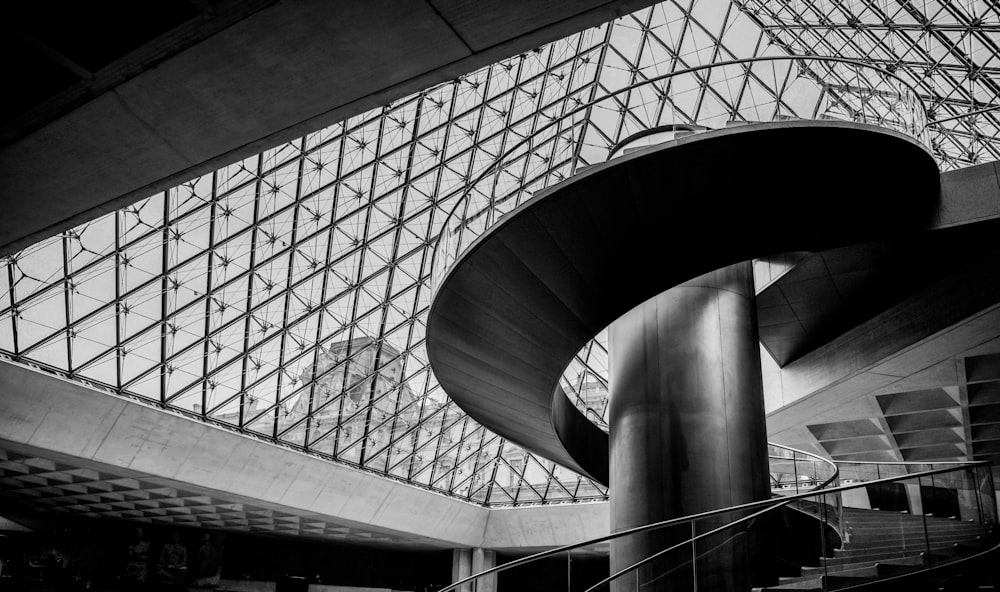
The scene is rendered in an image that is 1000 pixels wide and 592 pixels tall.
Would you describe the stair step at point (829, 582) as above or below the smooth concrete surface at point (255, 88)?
below

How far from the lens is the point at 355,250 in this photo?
35.1m

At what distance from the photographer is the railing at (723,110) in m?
12.2

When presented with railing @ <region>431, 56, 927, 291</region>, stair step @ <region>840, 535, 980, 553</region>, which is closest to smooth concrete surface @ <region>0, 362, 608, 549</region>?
railing @ <region>431, 56, 927, 291</region>

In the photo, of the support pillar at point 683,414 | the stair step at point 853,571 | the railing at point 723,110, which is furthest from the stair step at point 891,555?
the railing at point 723,110

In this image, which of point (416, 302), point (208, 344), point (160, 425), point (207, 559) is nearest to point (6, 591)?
point (160, 425)

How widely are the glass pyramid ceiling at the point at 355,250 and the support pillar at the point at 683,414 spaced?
11808 mm

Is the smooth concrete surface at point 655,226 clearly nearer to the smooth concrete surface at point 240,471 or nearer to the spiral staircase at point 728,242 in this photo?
the spiral staircase at point 728,242

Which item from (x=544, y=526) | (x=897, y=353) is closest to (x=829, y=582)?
(x=897, y=353)

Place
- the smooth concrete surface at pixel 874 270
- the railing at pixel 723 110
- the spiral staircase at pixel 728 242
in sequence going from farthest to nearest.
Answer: the smooth concrete surface at pixel 874 270 < the railing at pixel 723 110 < the spiral staircase at pixel 728 242

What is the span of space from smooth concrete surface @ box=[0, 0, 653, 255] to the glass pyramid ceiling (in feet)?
64.1

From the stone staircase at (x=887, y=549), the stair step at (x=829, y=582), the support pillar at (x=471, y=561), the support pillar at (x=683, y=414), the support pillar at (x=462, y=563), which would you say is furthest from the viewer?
the support pillar at (x=462, y=563)

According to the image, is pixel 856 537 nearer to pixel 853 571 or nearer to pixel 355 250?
pixel 853 571

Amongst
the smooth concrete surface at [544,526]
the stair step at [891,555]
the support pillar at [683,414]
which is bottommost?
the smooth concrete surface at [544,526]

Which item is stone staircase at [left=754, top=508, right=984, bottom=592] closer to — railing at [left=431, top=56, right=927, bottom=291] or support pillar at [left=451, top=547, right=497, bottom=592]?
railing at [left=431, top=56, right=927, bottom=291]
